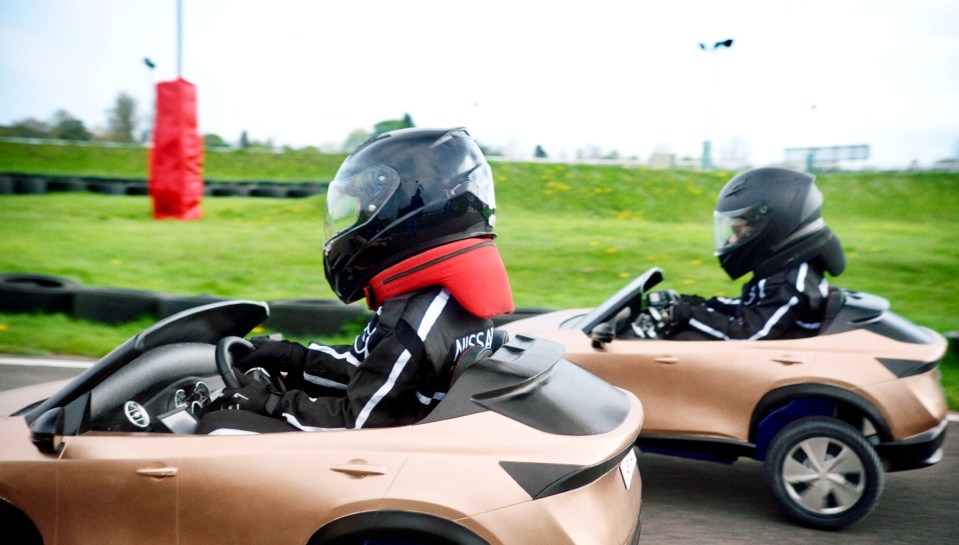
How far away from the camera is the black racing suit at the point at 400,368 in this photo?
8.82 feet

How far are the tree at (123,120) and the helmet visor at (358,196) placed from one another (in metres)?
40.8

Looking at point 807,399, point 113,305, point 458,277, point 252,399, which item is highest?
point 458,277

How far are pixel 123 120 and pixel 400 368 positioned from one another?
4371 cm

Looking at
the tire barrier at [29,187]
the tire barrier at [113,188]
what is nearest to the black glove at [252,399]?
the tire barrier at [113,188]

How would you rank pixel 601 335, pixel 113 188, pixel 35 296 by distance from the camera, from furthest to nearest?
pixel 113 188 < pixel 35 296 < pixel 601 335

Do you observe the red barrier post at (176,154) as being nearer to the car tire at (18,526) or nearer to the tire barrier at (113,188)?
the tire barrier at (113,188)

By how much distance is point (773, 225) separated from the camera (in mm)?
4887

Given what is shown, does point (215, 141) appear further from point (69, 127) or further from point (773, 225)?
point (773, 225)

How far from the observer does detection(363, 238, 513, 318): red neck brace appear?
9.30 feet

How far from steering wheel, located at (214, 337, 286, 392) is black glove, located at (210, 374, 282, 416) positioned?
75 millimetres

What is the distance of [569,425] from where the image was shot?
8.70 ft

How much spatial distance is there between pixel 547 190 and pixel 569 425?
17.0 metres

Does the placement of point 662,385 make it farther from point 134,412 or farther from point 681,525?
point 134,412

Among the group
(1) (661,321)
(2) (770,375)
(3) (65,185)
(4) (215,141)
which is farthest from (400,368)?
(4) (215,141)
